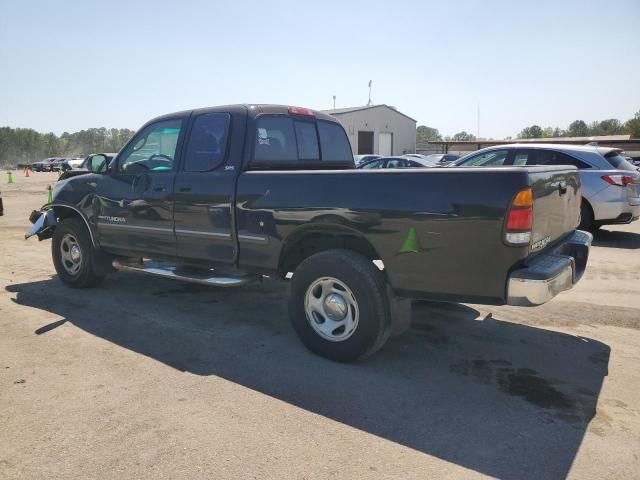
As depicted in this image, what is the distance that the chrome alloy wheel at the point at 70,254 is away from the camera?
6164 millimetres

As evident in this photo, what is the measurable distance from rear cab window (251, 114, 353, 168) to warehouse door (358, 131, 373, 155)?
139 feet

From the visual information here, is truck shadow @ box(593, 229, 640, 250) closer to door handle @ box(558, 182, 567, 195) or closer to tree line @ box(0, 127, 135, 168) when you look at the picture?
door handle @ box(558, 182, 567, 195)

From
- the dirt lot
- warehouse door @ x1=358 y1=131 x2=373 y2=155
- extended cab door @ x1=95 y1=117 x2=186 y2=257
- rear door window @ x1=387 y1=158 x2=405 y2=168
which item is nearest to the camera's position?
the dirt lot

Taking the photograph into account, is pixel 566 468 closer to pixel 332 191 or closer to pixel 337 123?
pixel 332 191

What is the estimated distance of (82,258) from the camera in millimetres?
6039

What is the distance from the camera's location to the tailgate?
3.38 m

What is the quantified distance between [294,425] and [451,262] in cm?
145

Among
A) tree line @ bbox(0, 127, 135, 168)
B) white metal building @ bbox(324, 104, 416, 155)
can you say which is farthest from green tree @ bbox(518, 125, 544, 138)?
tree line @ bbox(0, 127, 135, 168)

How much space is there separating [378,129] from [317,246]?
4520cm

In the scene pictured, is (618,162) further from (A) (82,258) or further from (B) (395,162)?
(A) (82,258)

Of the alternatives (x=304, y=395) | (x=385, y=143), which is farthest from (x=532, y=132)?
(x=304, y=395)

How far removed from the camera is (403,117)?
50344 millimetres

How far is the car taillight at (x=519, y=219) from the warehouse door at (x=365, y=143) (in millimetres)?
44906

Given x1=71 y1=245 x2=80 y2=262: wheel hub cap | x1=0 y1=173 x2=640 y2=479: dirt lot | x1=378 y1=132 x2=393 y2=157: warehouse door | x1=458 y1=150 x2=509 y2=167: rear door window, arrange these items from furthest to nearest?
x1=378 y1=132 x2=393 y2=157: warehouse door < x1=458 y1=150 x2=509 y2=167: rear door window < x1=71 y1=245 x2=80 y2=262: wheel hub cap < x1=0 y1=173 x2=640 y2=479: dirt lot
